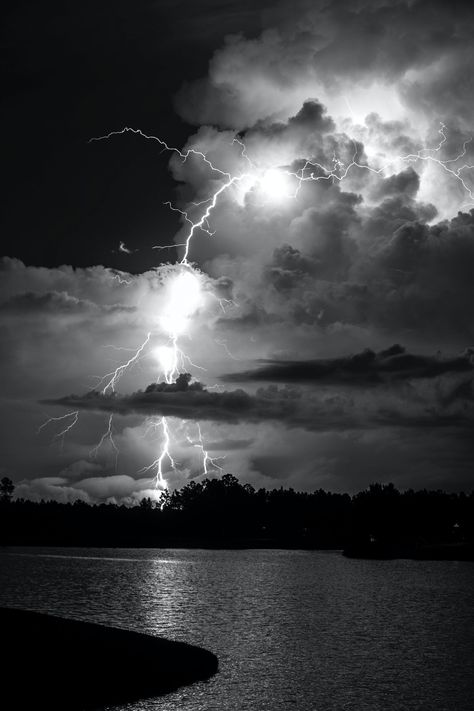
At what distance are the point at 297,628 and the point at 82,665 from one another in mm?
26250

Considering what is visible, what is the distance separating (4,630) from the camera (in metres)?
28.5

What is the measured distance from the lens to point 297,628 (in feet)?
164

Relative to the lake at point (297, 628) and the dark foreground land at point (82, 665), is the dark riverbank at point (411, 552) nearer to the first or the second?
the lake at point (297, 628)

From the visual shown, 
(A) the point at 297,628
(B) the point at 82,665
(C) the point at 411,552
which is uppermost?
(C) the point at 411,552

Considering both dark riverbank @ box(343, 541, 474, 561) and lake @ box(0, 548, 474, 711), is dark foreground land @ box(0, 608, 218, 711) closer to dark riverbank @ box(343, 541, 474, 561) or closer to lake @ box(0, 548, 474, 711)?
lake @ box(0, 548, 474, 711)

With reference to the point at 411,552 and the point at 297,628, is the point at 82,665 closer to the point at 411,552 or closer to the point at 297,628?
the point at 297,628

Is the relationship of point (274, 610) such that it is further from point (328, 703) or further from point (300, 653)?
point (328, 703)

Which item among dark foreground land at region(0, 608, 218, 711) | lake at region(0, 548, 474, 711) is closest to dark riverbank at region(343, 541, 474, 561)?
lake at region(0, 548, 474, 711)

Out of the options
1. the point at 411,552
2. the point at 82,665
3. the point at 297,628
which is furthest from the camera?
the point at 411,552

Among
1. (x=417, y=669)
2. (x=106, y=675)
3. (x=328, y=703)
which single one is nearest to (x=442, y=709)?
(x=328, y=703)

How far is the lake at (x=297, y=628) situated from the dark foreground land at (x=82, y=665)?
666mm

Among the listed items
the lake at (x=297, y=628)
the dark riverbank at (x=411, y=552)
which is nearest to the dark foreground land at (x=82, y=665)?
the lake at (x=297, y=628)

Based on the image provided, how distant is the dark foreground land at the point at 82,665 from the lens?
77.5ft

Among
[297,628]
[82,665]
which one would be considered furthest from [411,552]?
[82,665]
